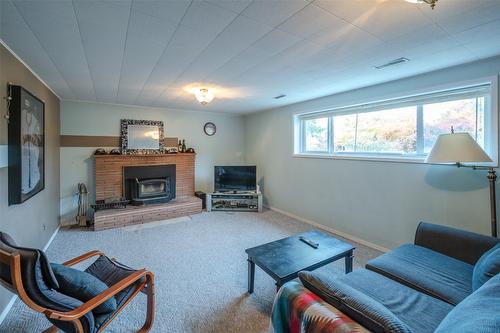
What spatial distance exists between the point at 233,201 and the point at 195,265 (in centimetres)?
249

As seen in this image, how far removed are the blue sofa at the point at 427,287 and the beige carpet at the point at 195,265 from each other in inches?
33.3

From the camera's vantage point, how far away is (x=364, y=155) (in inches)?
141

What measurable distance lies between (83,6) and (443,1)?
7.18 feet

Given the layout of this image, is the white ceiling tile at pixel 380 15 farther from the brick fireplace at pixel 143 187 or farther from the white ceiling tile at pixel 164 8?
the brick fireplace at pixel 143 187

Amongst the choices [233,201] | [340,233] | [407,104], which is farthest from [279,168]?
[407,104]

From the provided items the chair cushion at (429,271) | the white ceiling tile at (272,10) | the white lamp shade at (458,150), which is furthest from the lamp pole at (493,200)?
the white ceiling tile at (272,10)

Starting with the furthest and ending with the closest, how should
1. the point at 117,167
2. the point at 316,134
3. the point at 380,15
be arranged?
the point at 117,167
the point at 316,134
the point at 380,15

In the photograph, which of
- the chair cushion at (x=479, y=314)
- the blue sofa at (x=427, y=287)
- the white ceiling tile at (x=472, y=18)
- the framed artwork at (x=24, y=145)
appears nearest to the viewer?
the chair cushion at (x=479, y=314)

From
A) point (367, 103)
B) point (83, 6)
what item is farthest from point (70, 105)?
point (367, 103)

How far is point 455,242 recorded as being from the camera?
2061mm

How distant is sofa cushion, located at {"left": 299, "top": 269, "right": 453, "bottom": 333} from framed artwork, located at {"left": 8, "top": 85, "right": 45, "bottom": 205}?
2.50 m

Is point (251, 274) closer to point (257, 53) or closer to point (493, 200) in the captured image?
point (257, 53)

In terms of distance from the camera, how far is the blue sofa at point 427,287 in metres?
0.96

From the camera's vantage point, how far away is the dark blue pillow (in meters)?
1.46
